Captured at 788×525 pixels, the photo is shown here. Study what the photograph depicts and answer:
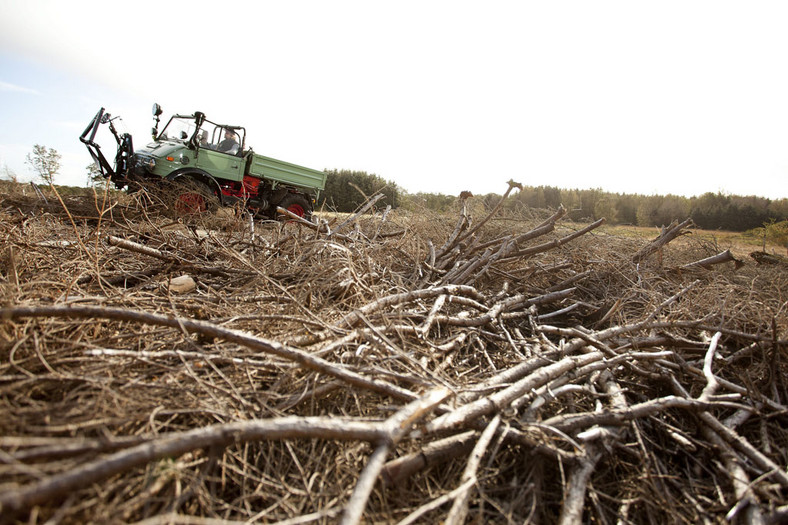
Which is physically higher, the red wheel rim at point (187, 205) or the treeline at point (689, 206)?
the treeline at point (689, 206)

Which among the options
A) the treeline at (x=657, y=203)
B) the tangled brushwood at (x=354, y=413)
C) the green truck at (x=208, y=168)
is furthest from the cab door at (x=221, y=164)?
the treeline at (x=657, y=203)

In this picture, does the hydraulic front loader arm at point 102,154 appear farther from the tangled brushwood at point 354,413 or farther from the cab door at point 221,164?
the tangled brushwood at point 354,413

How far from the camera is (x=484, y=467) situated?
6.08ft

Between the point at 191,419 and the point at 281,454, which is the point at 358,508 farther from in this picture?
the point at 191,419

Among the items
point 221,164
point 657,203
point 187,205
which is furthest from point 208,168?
point 657,203

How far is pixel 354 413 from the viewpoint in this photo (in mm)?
1991

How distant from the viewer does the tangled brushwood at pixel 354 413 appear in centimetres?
131

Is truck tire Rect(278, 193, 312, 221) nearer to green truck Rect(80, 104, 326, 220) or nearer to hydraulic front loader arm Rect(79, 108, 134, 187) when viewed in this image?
green truck Rect(80, 104, 326, 220)

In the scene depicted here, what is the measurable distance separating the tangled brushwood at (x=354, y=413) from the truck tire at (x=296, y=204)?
8.63 metres

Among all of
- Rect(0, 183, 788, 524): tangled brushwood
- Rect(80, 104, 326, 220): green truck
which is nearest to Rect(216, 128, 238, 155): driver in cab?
Rect(80, 104, 326, 220): green truck

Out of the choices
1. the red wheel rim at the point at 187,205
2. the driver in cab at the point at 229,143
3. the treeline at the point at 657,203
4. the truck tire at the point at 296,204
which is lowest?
the red wheel rim at the point at 187,205

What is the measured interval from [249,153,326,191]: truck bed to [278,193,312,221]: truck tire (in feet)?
1.39

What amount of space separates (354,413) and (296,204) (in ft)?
35.2

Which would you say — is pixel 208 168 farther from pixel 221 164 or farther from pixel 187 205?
pixel 187 205
